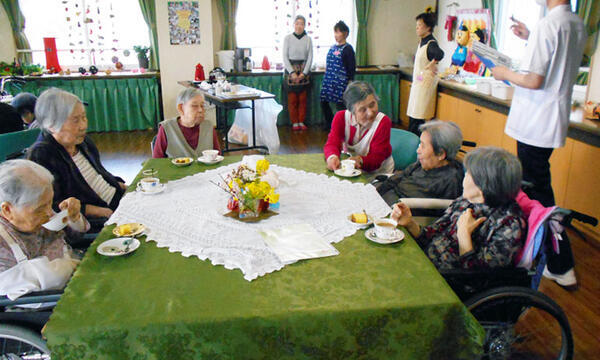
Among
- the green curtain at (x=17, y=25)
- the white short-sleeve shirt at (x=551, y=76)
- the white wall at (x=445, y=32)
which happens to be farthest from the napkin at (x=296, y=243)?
the green curtain at (x=17, y=25)

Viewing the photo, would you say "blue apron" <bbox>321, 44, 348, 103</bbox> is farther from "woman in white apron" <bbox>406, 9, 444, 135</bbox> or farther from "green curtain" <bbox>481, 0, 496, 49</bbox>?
"green curtain" <bbox>481, 0, 496, 49</bbox>

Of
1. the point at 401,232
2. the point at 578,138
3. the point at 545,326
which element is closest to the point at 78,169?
the point at 401,232

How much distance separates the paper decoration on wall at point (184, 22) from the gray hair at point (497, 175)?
5.43 metres

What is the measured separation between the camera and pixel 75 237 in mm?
1972

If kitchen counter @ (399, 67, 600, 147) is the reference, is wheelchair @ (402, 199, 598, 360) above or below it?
below

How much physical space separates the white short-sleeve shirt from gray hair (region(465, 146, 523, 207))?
1.49m

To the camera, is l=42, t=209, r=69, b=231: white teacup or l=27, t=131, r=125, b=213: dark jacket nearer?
l=42, t=209, r=69, b=231: white teacup

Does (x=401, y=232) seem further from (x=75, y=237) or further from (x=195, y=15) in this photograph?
(x=195, y=15)

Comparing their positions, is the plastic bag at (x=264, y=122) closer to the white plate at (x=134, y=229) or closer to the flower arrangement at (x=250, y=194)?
the flower arrangement at (x=250, y=194)

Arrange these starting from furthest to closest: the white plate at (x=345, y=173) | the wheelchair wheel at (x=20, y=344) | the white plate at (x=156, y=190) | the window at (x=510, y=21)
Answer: the window at (x=510, y=21), the white plate at (x=345, y=173), the white plate at (x=156, y=190), the wheelchair wheel at (x=20, y=344)

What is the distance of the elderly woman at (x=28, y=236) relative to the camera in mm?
1495

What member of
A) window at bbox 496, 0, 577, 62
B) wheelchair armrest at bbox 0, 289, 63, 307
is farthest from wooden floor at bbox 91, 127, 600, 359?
window at bbox 496, 0, 577, 62

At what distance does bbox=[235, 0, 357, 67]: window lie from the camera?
704 cm

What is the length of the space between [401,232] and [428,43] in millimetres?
3679
